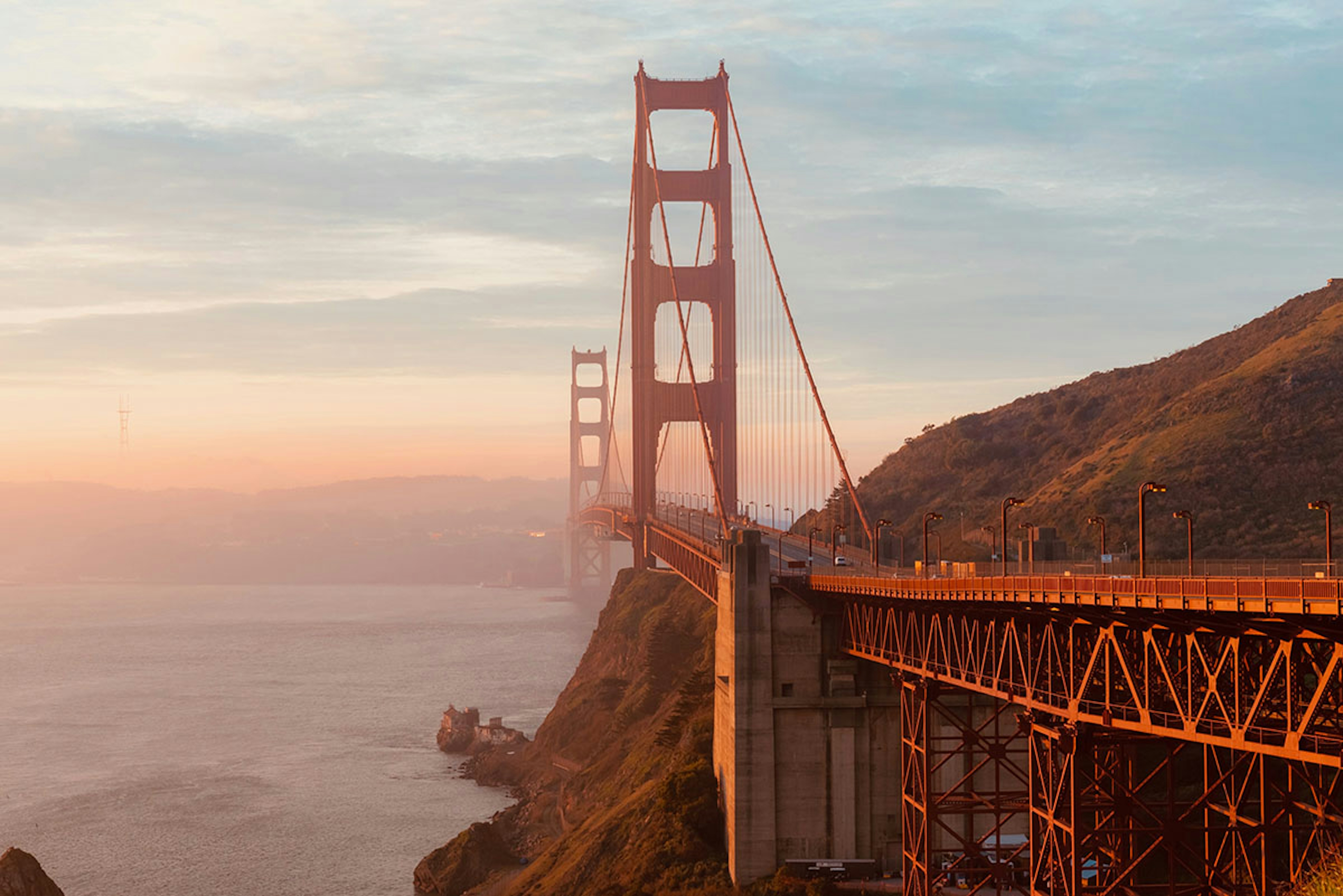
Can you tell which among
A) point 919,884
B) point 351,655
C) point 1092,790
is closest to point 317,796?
point 919,884

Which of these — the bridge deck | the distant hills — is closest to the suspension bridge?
the bridge deck

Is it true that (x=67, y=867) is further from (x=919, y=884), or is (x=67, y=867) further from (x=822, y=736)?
(x=919, y=884)

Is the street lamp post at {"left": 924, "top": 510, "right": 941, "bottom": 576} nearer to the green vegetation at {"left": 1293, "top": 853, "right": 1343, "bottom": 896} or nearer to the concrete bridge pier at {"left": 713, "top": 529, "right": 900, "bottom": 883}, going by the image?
the concrete bridge pier at {"left": 713, "top": 529, "right": 900, "bottom": 883}

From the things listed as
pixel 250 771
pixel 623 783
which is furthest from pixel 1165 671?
pixel 250 771

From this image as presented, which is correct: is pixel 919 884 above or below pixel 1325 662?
below

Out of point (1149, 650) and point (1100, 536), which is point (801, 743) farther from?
point (1149, 650)
